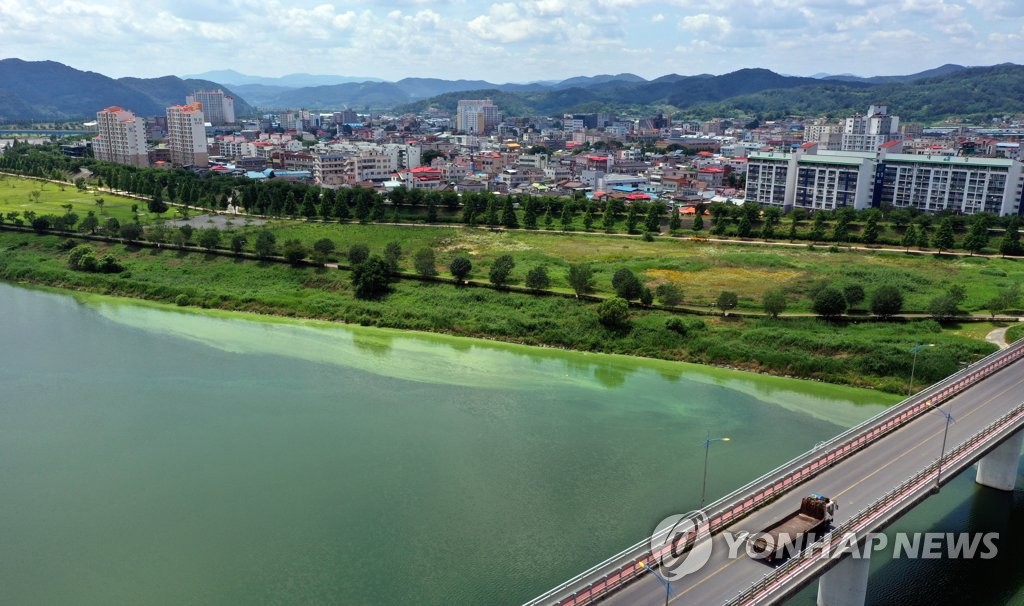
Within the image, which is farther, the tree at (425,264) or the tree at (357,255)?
the tree at (357,255)

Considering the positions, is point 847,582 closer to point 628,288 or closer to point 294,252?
point 628,288

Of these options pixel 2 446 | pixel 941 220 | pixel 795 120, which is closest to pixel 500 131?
pixel 795 120

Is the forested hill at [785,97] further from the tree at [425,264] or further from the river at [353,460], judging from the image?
the river at [353,460]

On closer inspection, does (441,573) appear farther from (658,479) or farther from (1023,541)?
(1023,541)

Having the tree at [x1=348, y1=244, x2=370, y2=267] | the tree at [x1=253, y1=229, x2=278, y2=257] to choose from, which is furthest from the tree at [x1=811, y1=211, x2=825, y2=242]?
the tree at [x1=253, y1=229, x2=278, y2=257]

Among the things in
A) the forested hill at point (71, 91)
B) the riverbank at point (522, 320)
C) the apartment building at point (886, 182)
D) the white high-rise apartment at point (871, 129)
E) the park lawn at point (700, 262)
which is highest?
the forested hill at point (71, 91)

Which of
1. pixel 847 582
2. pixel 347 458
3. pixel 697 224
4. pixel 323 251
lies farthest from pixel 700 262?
pixel 847 582

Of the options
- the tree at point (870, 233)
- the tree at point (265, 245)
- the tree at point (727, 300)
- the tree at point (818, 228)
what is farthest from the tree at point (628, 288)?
the tree at point (870, 233)

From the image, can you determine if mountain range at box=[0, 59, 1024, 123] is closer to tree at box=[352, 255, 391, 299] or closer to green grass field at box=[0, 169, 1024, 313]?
green grass field at box=[0, 169, 1024, 313]
